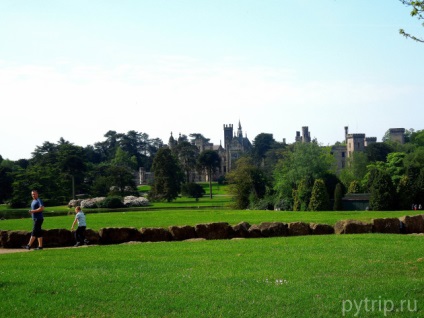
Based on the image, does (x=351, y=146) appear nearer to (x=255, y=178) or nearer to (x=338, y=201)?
(x=255, y=178)

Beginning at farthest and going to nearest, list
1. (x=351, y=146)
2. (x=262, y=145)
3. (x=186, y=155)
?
(x=262, y=145), (x=351, y=146), (x=186, y=155)

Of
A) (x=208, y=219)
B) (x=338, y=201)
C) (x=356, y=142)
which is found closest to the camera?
(x=208, y=219)

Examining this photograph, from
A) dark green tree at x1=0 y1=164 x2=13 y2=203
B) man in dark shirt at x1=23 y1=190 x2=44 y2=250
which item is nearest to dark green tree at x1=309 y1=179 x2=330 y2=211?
man in dark shirt at x1=23 y1=190 x2=44 y2=250

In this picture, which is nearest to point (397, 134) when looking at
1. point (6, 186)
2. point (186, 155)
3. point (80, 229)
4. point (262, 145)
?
point (262, 145)

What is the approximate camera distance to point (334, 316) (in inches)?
381

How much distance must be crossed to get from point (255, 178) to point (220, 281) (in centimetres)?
4678

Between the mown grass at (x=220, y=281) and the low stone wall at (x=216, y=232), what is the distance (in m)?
4.56

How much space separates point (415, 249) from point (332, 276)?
462cm

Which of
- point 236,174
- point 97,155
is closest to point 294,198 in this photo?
point 236,174

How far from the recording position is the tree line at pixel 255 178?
46719mm

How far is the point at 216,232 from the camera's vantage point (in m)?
22.7

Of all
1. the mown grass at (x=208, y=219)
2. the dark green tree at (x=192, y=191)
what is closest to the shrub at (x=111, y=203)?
the dark green tree at (x=192, y=191)

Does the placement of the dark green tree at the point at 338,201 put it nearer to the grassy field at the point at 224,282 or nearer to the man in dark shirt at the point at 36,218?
the grassy field at the point at 224,282

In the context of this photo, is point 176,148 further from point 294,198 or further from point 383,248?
point 383,248
